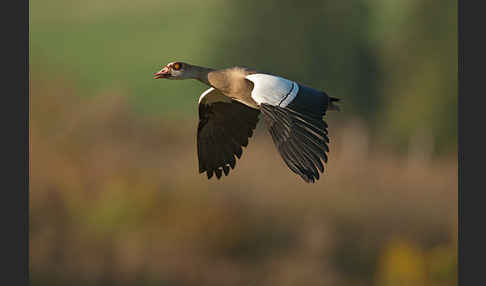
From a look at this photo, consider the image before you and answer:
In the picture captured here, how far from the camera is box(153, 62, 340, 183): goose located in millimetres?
5797

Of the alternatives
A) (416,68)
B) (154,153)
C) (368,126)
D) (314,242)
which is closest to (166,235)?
(154,153)

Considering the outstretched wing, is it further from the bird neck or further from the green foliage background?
the green foliage background

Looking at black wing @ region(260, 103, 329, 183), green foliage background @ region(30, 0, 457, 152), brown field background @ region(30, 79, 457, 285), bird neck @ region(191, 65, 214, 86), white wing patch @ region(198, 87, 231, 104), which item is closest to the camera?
black wing @ region(260, 103, 329, 183)

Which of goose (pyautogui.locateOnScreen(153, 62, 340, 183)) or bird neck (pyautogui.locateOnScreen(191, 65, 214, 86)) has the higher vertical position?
bird neck (pyautogui.locateOnScreen(191, 65, 214, 86))

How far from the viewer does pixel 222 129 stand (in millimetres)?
7719

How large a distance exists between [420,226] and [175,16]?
13.0 m

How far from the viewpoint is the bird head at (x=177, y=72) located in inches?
286

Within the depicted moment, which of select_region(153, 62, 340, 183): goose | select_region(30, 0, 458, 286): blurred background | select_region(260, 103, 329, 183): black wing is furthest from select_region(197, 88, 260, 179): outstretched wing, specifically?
select_region(30, 0, 458, 286): blurred background

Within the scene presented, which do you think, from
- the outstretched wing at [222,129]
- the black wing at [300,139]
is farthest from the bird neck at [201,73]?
the black wing at [300,139]

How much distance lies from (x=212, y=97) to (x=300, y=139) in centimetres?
198

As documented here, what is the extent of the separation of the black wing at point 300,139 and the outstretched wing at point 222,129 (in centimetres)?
174

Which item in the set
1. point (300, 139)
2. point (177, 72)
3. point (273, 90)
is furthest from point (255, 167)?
point (300, 139)

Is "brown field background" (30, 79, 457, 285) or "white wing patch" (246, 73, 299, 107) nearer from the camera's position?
"white wing patch" (246, 73, 299, 107)

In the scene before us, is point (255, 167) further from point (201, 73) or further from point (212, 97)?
point (201, 73)
